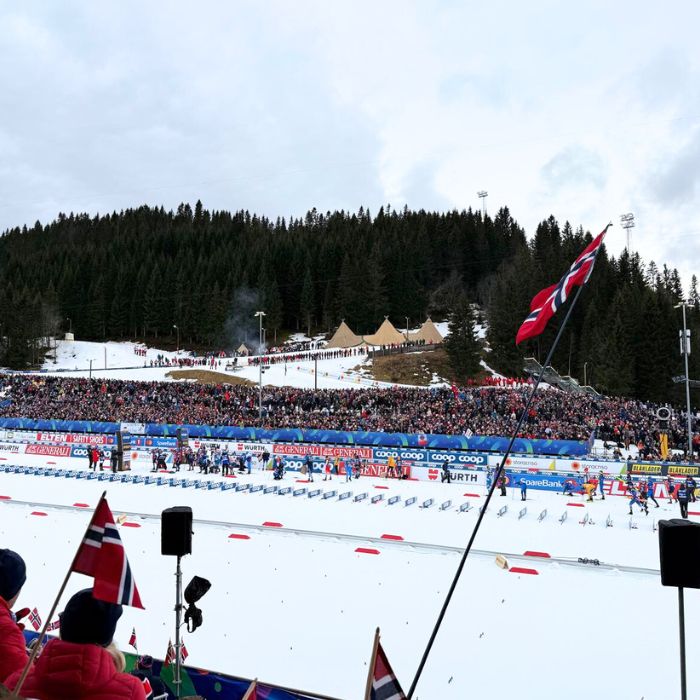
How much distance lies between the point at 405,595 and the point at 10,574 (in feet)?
36.2

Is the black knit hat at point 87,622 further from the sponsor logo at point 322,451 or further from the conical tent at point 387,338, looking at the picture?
the conical tent at point 387,338

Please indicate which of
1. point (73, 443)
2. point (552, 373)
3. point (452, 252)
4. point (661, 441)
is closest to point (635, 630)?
point (661, 441)

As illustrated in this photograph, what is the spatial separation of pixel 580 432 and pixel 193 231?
120020mm

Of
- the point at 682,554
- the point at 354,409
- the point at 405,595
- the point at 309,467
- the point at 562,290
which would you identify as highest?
the point at 562,290

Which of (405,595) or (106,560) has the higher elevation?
(106,560)

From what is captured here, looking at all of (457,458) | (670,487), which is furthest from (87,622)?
(457,458)

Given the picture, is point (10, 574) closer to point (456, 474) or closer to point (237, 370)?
point (456, 474)

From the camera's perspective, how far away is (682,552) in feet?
18.7

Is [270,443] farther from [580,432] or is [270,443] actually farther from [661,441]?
[661,441]

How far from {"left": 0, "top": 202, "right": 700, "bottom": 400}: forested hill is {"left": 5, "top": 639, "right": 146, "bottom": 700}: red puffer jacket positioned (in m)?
64.7

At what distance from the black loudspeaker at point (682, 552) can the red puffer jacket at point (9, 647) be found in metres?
5.25

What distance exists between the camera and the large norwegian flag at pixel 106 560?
4.82 m

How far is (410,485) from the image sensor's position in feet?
96.2

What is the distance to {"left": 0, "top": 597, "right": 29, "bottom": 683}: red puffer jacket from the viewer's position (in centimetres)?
343
